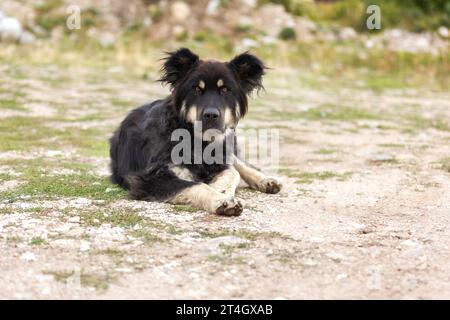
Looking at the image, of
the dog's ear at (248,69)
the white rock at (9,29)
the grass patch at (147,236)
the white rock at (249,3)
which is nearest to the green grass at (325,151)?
the dog's ear at (248,69)

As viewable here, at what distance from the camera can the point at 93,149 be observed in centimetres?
1190

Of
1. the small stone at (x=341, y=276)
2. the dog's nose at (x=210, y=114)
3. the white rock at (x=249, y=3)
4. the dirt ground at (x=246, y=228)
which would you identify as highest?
the white rock at (x=249, y=3)

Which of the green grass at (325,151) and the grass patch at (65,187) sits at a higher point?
the grass patch at (65,187)

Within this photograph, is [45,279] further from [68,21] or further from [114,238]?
[68,21]

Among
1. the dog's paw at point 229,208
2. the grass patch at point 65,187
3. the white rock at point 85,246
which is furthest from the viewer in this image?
the grass patch at point 65,187

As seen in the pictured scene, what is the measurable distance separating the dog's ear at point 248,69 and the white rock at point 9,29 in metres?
19.6

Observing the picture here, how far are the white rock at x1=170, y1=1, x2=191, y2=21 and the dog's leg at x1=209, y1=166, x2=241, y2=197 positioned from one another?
69.8 ft

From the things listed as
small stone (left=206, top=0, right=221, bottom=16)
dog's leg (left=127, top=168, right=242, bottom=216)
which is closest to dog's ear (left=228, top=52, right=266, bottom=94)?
dog's leg (left=127, top=168, right=242, bottom=216)

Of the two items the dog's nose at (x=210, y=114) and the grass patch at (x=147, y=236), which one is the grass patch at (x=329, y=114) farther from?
the grass patch at (x=147, y=236)

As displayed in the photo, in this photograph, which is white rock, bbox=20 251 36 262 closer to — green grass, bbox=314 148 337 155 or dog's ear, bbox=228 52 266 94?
dog's ear, bbox=228 52 266 94

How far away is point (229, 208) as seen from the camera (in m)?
7.08

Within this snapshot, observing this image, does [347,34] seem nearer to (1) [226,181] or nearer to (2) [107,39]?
(2) [107,39]

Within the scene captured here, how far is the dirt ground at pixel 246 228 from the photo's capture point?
5160mm

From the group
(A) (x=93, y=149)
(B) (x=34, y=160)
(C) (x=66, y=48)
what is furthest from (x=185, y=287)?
(C) (x=66, y=48)
